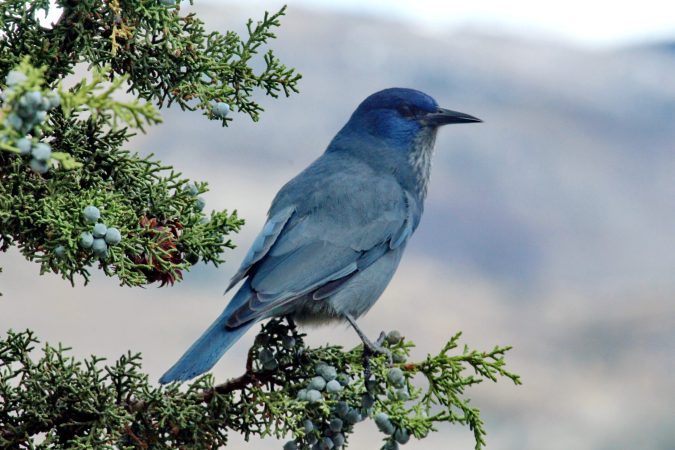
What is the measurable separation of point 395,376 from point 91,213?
3.14ft

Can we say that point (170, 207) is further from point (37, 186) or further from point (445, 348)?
point (445, 348)

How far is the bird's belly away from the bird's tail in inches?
14.6

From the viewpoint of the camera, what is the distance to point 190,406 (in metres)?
2.73

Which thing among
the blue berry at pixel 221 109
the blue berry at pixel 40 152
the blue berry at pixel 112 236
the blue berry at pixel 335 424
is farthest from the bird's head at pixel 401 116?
the blue berry at pixel 40 152

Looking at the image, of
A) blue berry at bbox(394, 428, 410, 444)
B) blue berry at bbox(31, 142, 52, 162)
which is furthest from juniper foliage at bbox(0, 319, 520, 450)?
blue berry at bbox(31, 142, 52, 162)

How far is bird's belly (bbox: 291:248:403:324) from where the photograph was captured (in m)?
3.28

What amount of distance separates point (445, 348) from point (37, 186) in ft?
4.03

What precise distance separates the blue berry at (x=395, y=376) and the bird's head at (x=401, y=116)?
1487mm

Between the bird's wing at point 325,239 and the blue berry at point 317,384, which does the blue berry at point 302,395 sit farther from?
the bird's wing at point 325,239

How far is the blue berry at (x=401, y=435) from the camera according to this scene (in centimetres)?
267

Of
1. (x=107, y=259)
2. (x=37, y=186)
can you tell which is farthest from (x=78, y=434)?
(x=37, y=186)

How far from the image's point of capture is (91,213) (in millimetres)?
2492

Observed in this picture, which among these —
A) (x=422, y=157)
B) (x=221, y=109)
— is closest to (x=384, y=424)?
(x=221, y=109)

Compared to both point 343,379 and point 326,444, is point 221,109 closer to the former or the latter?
point 343,379
